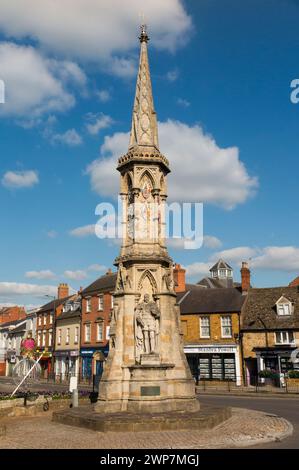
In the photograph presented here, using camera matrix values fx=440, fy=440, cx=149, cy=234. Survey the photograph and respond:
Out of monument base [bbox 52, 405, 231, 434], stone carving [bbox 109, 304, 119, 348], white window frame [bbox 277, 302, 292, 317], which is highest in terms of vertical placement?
white window frame [bbox 277, 302, 292, 317]

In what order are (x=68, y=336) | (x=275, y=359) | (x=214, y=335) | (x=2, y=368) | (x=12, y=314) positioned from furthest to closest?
1. (x=12, y=314)
2. (x=2, y=368)
3. (x=68, y=336)
4. (x=214, y=335)
5. (x=275, y=359)

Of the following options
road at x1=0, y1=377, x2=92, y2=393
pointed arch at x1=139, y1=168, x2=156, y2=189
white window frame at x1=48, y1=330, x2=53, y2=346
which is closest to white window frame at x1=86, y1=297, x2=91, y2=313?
road at x1=0, y1=377, x2=92, y2=393

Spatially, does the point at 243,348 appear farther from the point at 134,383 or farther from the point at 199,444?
the point at 199,444

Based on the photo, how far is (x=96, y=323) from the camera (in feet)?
147

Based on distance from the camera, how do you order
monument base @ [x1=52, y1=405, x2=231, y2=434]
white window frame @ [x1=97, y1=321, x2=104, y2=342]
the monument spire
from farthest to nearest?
white window frame @ [x1=97, y1=321, x2=104, y2=342], the monument spire, monument base @ [x1=52, y1=405, x2=231, y2=434]

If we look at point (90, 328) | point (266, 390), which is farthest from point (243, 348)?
point (90, 328)

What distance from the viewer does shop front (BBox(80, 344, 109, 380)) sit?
43209mm

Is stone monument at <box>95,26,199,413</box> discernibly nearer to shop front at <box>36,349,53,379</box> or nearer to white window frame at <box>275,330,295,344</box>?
white window frame at <box>275,330,295,344</box>

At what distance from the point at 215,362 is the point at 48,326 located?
25231 mm

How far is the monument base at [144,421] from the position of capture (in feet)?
42.7

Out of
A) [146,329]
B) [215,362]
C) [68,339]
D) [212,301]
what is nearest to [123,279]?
[146,329]

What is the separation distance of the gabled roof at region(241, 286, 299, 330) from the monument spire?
74.5 ft

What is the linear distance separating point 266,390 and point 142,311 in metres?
19.1

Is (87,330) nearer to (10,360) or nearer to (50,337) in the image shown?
(50,337)
